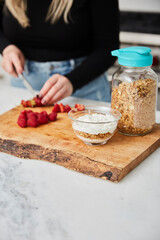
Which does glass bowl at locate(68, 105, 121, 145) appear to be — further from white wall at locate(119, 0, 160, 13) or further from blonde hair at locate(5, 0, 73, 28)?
white wall at locate(119, 0, 160, 13)

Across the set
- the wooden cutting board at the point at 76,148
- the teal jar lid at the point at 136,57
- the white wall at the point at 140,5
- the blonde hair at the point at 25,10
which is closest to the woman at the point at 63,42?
the blonde hair at the point at 25,10

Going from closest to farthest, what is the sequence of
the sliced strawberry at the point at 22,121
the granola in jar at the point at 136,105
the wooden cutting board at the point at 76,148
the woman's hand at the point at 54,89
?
the wooden cutting board at the point at 76,148 → the granola in jar at the point at 136,105 → the sliced strawberry at the point at 22,121 → the woman's hand at the point at 54,89

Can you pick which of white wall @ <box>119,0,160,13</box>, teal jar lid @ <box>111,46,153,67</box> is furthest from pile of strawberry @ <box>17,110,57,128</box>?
white wall @ <box>119,0,160,13</box>

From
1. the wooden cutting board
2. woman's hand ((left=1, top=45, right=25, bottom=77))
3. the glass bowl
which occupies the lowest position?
the wooden cutting board

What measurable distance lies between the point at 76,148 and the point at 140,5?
2.38 meters

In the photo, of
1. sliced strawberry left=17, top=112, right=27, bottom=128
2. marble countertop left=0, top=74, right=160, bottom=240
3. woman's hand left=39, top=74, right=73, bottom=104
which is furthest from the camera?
woman's hand left=39, top=74, right=73, bottom=104

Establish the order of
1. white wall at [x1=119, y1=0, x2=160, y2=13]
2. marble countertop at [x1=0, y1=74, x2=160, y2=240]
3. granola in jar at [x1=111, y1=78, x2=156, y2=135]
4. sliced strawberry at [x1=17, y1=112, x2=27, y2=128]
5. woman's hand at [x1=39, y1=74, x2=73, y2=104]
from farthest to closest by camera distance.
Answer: white wall at [x1=119, y1=0, x2=160, y2=13] → woman's hand at [x1=39, y1=74, x2=73, y2=104] → sliced strawberry at [x1=17, y1=112, x2=27, y2=128] → granola in jar at [x1=111, y1=78, x2=156, y2=135] → marble countertop at [x1=0, y1=74, x2=160, y2=240]

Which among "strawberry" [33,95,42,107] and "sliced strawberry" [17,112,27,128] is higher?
"sliced strawberry" [17,112,27,128]

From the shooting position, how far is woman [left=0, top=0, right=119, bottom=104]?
1.30m

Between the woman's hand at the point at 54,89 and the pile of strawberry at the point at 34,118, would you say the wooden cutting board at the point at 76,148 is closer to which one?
the pile of strawberry at the point at 34,118

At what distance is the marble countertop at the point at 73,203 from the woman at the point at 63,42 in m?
0.47

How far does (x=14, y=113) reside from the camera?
1.12 meters

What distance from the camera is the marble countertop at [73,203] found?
0.59 meters

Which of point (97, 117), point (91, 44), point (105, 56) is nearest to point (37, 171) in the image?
point (97, 117)
